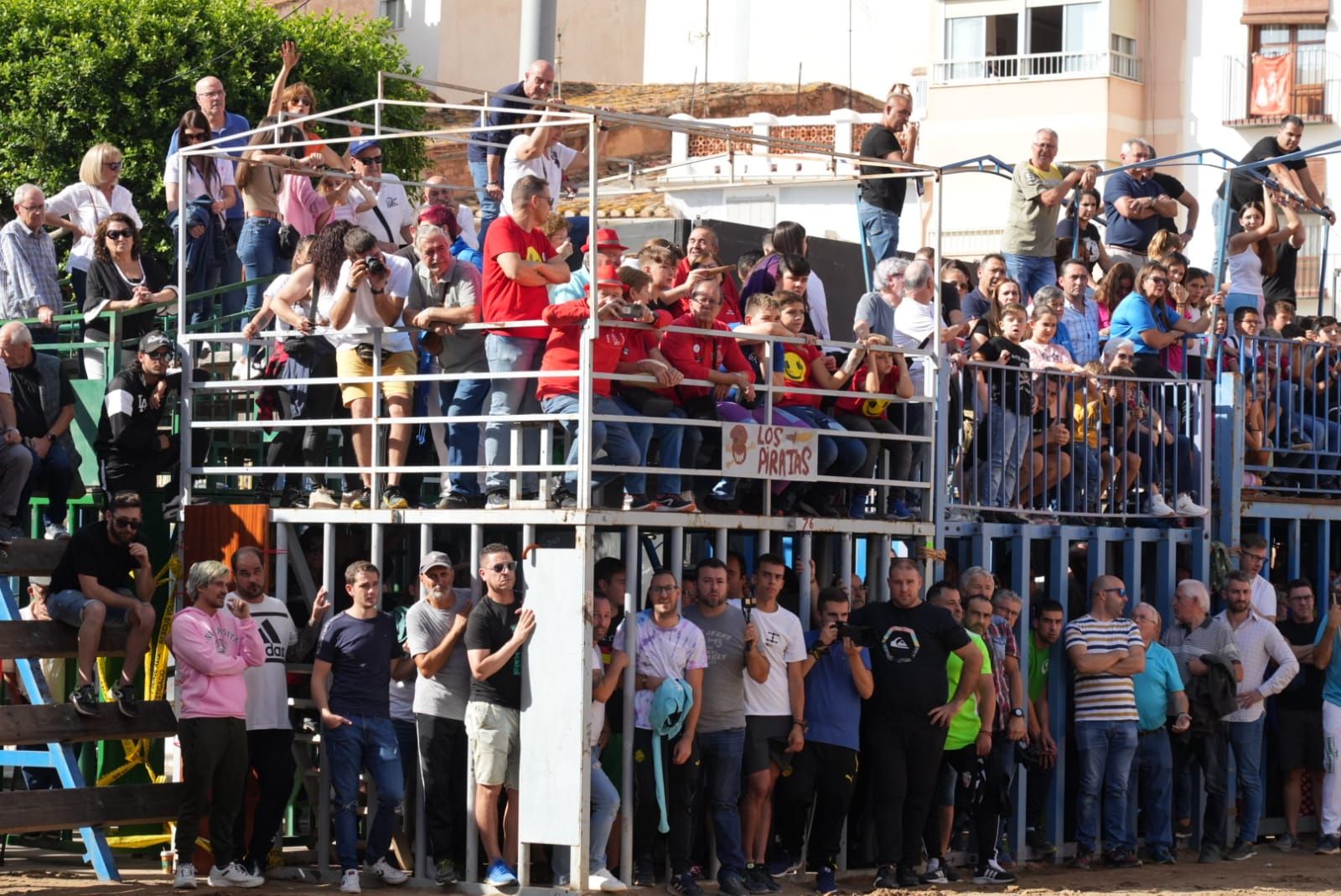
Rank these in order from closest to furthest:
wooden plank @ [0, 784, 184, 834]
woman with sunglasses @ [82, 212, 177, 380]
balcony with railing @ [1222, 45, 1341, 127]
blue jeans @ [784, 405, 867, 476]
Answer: wooden plank @ [0, 784, 184, 834] → blue jeans @ [784, 405, 867, 476] → woman with sunglasses @ [82, 212, 177, 380] → balcony with railing @ [1222, 45, 1341, 127]

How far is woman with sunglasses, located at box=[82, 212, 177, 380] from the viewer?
51.7 feet

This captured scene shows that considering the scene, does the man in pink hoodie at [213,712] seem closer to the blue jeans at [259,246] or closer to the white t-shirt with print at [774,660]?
the white t-shirt with print at [774,660]

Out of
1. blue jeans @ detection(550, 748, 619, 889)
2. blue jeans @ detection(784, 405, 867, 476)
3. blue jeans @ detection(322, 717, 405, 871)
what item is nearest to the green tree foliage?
blue jeans @ detection(784, 405, 867, 476)

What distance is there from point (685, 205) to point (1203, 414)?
60.7 ft

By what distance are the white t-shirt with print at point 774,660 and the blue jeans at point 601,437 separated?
4.43ft

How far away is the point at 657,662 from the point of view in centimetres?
1377

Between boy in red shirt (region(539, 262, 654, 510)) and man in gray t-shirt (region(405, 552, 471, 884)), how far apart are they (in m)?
0.96

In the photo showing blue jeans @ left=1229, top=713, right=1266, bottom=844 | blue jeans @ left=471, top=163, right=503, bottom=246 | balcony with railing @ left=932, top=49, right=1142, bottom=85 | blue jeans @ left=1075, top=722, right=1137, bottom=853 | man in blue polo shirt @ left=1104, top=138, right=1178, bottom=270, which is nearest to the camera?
blue jeans @ left=1075, top=722, right=1137, bottom=853

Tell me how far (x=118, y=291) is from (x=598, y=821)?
17.3 ft

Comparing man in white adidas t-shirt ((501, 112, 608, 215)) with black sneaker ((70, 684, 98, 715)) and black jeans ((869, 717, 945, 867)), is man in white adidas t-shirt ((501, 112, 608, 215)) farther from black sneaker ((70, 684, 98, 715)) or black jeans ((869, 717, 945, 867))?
black jeans ((869, 717, 945, 867))

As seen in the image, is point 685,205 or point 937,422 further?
point 685,205

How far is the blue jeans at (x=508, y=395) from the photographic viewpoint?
13984 millimetres

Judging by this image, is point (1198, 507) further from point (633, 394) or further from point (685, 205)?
point (685, 205)

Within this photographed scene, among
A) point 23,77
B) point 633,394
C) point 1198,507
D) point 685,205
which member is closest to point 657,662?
point 633,394
